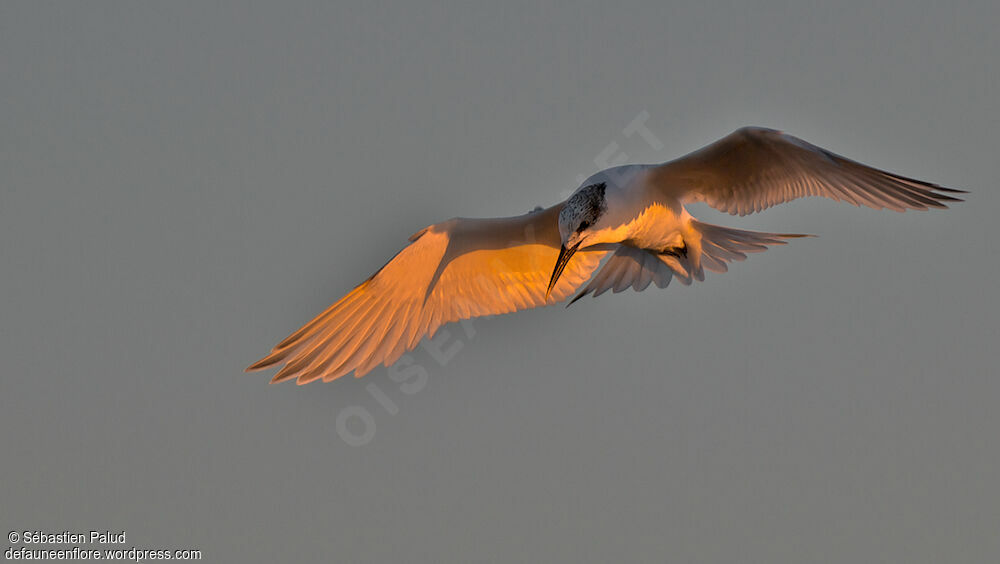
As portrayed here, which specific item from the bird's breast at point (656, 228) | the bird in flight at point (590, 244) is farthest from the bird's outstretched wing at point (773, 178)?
the bird's breast at point (656, 228)

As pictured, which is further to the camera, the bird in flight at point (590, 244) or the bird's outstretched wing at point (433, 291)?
the bird's outstretched wing at point (433, 291)

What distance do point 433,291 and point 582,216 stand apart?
208 centimetres

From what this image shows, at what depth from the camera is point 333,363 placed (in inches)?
370

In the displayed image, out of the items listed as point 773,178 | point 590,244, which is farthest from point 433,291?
point 773,178

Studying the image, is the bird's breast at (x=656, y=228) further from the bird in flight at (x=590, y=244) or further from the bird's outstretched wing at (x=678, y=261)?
the bird's outstretched wing at (x=678, y=261)

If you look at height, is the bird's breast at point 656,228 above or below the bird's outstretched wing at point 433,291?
below

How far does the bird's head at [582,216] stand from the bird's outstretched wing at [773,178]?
84cm

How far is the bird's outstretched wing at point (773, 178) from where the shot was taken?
342 inches

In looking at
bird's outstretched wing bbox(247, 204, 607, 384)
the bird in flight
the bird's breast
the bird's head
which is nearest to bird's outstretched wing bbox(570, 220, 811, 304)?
the bird in flight

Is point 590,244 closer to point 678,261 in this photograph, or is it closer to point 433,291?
point 678,261

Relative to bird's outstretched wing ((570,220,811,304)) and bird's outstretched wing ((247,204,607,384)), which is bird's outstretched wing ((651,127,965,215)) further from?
bird's outstretched wing ((247,204,607,384))

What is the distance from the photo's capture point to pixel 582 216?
8.55m

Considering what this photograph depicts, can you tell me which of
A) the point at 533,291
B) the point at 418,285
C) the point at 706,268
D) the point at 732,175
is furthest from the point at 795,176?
the point at 418,285

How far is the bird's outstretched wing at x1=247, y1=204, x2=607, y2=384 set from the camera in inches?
369
